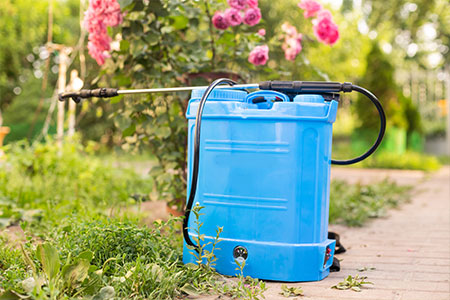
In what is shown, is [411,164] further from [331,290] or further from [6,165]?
[331,290]

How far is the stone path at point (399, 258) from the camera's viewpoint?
185 centimetres

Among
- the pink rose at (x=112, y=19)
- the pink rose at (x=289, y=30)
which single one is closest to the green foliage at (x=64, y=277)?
the pink rose at (x=112, y=19)

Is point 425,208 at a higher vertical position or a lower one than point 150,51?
lower

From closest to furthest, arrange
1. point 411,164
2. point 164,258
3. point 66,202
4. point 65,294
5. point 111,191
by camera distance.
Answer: point 65,294 < point 164,258 < point 66,202 < point 111,191 < point 411,164

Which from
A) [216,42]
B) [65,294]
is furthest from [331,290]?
[216,42]

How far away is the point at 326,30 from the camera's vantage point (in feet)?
10.6

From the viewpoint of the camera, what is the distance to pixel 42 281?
61.9 inches

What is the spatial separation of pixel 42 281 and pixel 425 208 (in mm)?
3491

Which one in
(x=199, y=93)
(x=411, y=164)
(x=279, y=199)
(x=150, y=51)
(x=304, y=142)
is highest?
(x=150, y=51)

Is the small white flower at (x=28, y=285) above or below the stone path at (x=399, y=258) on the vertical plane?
above

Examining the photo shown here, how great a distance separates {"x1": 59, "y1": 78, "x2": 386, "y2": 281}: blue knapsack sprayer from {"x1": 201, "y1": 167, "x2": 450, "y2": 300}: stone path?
140 millimetres

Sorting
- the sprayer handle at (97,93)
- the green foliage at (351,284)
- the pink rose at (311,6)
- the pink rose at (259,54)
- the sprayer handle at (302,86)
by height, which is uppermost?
the pink rose at (311,6)

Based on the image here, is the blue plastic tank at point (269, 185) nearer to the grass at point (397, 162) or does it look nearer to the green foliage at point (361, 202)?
the green foliage at point (361, 202)

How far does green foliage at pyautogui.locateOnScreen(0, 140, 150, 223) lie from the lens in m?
3.37
